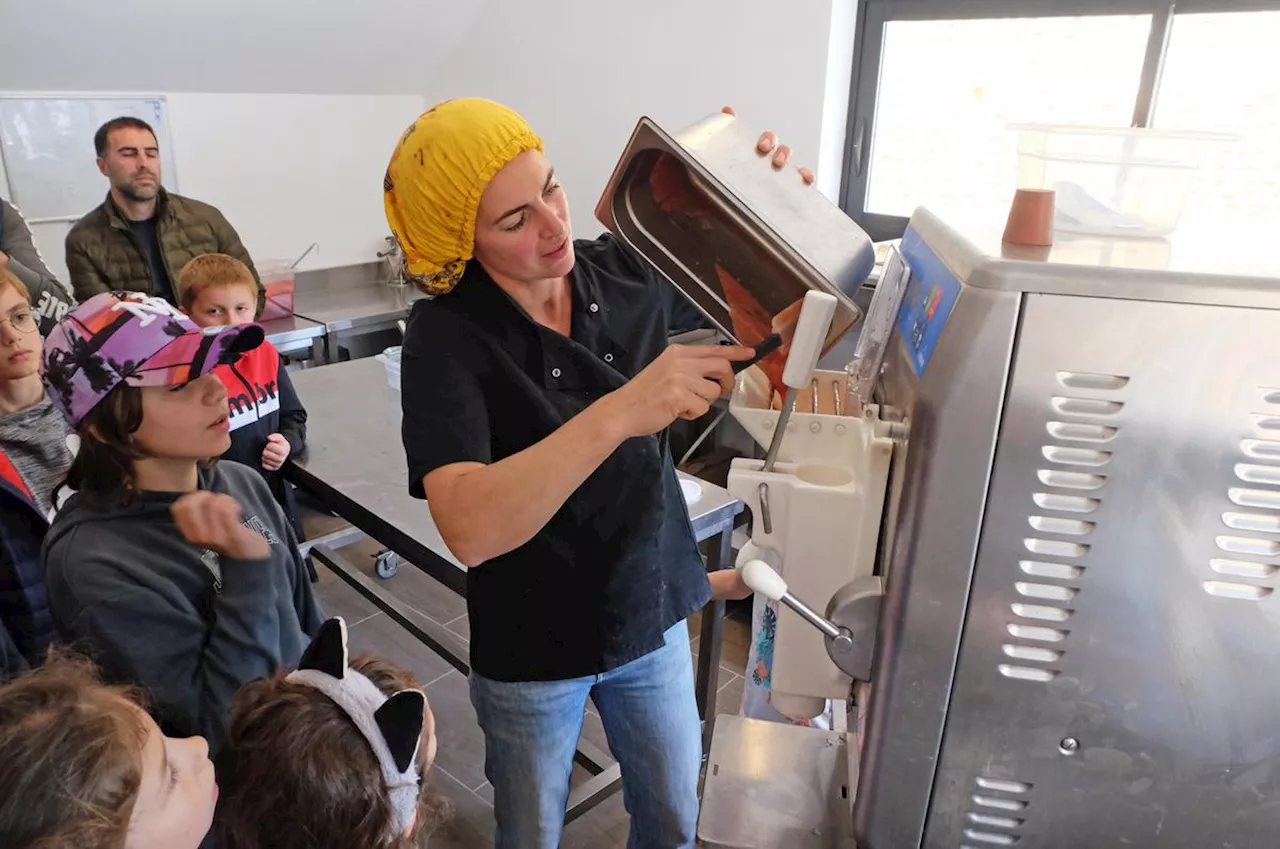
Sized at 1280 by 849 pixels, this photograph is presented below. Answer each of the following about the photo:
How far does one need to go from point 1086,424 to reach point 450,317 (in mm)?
654

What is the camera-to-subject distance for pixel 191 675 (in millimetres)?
1062

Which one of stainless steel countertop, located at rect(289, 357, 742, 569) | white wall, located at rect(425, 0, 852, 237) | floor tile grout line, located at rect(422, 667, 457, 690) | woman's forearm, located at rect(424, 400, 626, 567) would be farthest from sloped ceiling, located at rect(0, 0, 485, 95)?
woman's forearm, located at rect(424, 400, 626, 567)

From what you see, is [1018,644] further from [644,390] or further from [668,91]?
[668,91]

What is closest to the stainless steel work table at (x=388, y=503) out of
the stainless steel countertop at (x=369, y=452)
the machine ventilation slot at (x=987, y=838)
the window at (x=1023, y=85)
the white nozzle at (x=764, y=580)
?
the stainless steel countertop at (x=369, y=452)

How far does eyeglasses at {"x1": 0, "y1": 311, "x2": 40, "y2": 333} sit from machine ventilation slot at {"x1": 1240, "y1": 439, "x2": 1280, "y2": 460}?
1724 mm

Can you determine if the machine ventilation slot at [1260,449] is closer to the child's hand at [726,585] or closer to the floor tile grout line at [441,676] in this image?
the child's hand at [726,585]

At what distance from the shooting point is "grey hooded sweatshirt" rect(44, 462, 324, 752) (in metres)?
1.02

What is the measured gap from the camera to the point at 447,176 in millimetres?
893

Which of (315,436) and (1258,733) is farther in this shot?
(315,436)

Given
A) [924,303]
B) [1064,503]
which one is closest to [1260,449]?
[1064,503]

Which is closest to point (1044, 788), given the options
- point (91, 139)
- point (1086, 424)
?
point (1086, 424)

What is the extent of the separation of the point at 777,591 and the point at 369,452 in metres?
1.46

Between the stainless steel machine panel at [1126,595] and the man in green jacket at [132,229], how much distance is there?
298 cm

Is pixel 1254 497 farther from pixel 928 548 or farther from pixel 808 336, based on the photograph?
pixel 808 336
